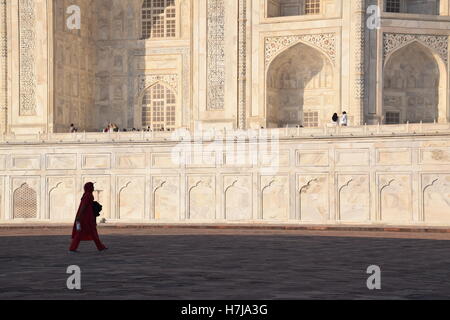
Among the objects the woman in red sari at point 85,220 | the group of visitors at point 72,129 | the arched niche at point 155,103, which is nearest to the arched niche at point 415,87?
the arched niche at point 155,103

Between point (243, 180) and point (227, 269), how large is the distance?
16.4 m

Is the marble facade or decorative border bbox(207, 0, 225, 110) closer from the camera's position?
the marble facade

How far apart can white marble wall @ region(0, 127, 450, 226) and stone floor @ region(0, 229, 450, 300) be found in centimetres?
803

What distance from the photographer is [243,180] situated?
89.8ft

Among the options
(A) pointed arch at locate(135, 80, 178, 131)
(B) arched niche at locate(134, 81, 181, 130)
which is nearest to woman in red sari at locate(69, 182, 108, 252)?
(B) arched niche at locate(134, 81, 181, 130)

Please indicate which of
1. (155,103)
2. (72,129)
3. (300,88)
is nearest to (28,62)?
(72,129)

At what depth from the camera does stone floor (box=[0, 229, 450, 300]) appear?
27.8 ft

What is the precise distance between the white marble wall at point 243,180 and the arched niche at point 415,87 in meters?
6.75

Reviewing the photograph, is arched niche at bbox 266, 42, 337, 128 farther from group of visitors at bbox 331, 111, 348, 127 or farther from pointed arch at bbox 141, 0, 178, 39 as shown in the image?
pointed arch at bbox 141, 0, 178, 39

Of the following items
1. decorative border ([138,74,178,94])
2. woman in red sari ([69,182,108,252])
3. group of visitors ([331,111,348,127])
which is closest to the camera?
woman in red sari ([69,182,108,252])

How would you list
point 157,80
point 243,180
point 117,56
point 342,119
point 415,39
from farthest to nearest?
point 117,56
point 157,80
point 415,39
point 342,119
point 243,180

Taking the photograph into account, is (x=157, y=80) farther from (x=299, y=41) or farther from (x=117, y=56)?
(x=299, y=41)

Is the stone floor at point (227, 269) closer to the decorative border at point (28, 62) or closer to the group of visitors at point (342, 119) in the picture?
the group of visitors at point (342, 119)

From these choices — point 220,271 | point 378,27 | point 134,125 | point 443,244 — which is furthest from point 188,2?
point 220,271
